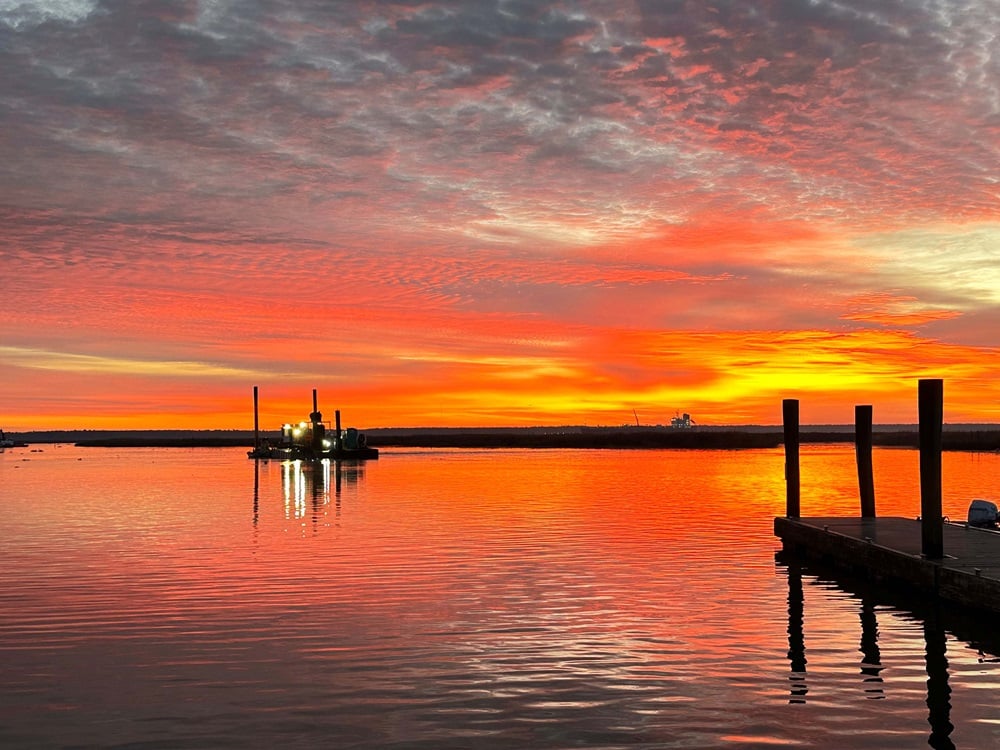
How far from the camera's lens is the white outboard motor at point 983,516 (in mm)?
30922

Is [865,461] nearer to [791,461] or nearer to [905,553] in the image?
[791,461]

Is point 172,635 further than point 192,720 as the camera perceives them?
Yes

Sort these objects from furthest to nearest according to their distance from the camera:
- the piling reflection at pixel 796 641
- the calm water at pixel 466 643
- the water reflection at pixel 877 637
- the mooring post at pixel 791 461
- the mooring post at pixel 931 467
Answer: the mooring post at pixel 791 461
the mooring post at pixel 931 467
the piling reflection at pixel 796 641
the water reflection at pixel 877 637
the calm water at pixel 466 643

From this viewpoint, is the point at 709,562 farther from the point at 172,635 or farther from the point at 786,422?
the point at 172,635

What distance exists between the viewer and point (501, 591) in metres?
23.1

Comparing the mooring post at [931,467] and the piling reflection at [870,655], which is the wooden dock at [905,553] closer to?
the mooring post at [931,467]

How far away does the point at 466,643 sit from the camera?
692 inches

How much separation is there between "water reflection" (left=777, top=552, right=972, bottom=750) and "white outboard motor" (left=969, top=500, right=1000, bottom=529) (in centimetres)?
652

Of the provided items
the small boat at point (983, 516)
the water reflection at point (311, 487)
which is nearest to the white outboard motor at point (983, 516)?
the small boat at point (983, 516)

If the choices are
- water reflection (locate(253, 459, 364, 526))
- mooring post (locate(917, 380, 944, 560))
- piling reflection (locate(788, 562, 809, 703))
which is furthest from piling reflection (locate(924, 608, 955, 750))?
water reflection (locate(253, 459, 364, 526))

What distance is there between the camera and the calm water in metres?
12.9

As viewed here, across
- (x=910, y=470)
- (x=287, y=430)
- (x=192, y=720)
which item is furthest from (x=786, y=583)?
(x=287, y=430)

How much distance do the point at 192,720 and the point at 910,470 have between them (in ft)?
254

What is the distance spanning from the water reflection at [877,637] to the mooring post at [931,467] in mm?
1296
